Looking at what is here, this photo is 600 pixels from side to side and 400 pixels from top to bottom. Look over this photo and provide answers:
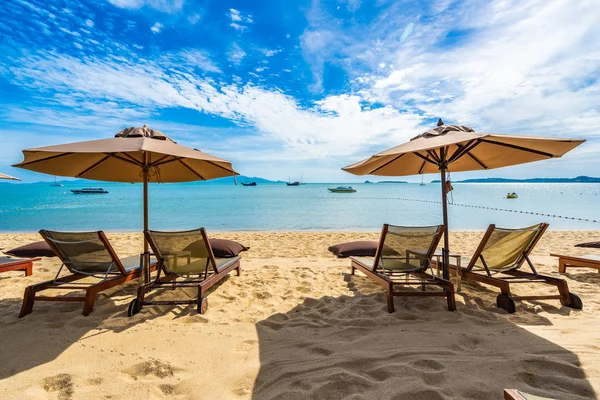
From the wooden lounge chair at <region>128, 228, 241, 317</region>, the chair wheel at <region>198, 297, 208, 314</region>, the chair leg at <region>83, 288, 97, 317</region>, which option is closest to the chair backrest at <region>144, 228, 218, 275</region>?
the wooden lounge chair at <region>128, 228, 241, 317</region>

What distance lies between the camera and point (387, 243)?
3.93 metres

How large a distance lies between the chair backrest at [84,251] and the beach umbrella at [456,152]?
3.28 metres

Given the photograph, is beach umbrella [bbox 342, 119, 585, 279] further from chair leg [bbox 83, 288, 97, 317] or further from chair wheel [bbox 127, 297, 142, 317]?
chair leg [bbox 83, 288, 97, 317]

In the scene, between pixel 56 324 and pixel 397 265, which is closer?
pixel 56 324

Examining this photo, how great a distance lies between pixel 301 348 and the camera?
259cm

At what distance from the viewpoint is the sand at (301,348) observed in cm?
203

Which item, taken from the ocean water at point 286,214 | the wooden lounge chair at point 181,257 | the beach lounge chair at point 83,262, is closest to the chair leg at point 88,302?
the beach lounge chair at point 83,262

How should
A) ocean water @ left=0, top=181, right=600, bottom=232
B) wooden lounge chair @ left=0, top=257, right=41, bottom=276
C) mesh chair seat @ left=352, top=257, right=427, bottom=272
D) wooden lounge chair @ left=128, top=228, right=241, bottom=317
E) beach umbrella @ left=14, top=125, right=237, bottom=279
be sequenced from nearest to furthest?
beach umbrella @ left=14, top=125, right=237, bottom=279
wooden lounge chair @ left=128, top=228, right=241, bottom=317
mesh chair seat @ left=352, top=257, right=427, bottom=272
wooden lounge chair @ left=0, top=257, right=41, bottom=276
ocean water @ left=0, top=181, right=600, bottom=232

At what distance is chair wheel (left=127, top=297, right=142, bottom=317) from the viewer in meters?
3.32

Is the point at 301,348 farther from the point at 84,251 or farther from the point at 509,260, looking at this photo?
the point at 509,260

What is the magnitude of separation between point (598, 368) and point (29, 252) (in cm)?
871

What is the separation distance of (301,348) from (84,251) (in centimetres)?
273

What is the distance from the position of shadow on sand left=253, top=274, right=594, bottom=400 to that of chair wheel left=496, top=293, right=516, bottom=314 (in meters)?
0.08

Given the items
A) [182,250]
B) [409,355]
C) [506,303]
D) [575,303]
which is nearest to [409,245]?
[506,303]
